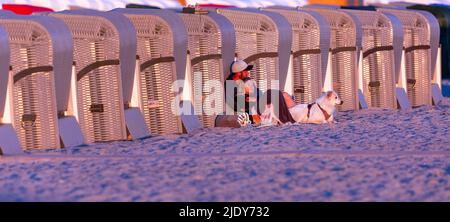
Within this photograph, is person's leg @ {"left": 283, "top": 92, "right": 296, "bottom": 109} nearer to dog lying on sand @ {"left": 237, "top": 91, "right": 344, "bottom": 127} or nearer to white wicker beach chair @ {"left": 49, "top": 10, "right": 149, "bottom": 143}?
dog lying on sand @ {"left": 237, "top": 91, "right": 344, "bottom": 127}

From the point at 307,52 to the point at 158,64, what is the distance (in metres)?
3.40

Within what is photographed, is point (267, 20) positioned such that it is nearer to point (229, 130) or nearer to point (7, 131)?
point (229, 130)

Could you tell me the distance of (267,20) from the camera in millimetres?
18531

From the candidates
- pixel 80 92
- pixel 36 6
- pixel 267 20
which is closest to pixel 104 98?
pixel 80 92

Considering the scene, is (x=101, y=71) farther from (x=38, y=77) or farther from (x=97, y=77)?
(x=38, y=77)

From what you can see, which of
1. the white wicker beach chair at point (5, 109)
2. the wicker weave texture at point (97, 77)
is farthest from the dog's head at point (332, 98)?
the white wicker beach chair at point (5, 109)

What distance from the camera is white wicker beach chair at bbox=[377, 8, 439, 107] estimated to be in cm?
2220

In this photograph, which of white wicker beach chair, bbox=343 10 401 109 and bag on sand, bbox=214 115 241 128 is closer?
bag on sand, bbox=214 115 241 128

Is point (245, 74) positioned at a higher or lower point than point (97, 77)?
lower

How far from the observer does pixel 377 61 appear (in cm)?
2128

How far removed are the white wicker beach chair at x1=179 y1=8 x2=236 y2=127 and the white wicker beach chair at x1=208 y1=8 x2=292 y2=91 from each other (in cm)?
53

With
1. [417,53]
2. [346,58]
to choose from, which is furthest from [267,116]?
[417,53]

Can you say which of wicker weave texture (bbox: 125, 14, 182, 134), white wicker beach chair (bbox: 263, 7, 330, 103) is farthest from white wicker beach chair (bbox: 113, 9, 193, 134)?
white wicker beach chair (bbox: 263, 7, 330, 103)

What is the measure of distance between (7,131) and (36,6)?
965cm
